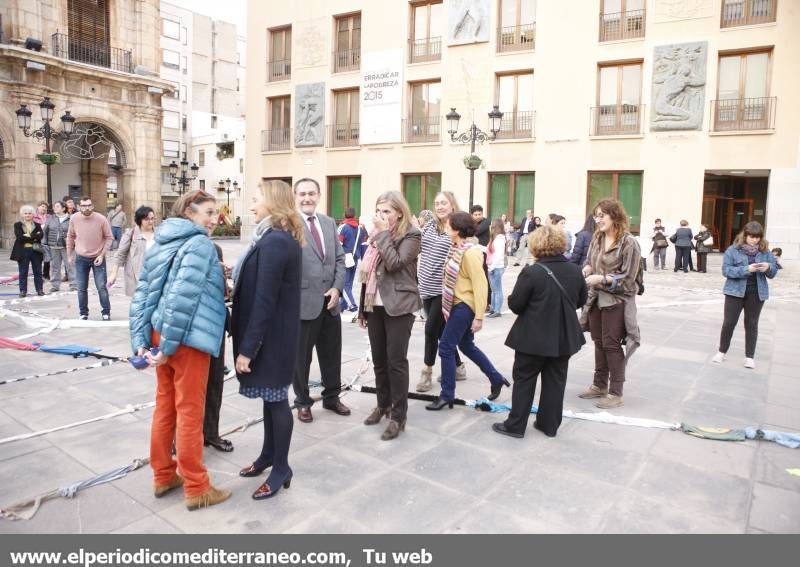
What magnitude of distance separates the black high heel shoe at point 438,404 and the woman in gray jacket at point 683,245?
624 inches

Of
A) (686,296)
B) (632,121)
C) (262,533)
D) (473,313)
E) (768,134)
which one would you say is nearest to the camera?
(262,533)

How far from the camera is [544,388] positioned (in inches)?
171

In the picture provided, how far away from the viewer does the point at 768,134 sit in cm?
1862

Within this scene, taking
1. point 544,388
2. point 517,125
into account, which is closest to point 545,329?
point 544,388

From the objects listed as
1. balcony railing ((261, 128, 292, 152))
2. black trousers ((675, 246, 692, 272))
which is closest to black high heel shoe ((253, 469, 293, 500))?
black trousers ((675, 246, 692, 272))

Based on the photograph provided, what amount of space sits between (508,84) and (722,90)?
7.40 m

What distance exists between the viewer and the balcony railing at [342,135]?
1024 inches

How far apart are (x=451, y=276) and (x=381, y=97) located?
70.4 ft

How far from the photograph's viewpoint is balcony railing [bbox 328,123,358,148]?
26016 mm

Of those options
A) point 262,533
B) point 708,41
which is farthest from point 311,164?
point 262,533

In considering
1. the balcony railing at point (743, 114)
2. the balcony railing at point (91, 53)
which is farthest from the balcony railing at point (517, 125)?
the balcony railing at point (91, 53)

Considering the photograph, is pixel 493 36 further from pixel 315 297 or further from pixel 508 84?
pixel 315 297

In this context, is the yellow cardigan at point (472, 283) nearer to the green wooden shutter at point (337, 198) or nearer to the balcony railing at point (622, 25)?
the balcony railing at point (622, 25)

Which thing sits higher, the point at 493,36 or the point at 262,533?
the point at 493,36
